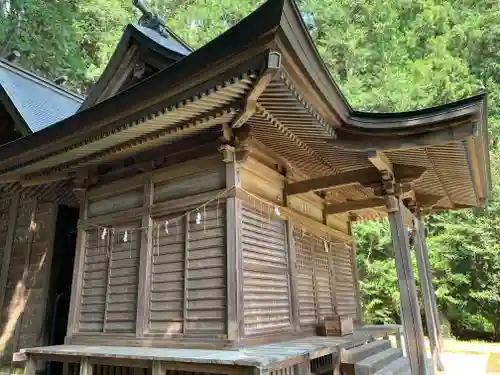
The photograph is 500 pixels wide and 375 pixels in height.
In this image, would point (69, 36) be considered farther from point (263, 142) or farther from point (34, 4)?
point (263, 142)

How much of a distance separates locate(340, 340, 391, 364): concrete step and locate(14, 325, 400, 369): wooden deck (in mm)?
100

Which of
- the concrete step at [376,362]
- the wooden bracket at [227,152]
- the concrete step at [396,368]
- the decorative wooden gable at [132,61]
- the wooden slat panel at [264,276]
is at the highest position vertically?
the decorative wooden gable at [132,61]

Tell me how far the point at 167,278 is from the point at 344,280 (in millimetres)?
4329

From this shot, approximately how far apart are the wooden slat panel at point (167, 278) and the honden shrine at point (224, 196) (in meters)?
0.02

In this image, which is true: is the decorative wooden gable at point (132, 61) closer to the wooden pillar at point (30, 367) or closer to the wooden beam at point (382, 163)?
the wooden beam at point (382, 163)

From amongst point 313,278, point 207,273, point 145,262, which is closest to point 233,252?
point 207,273

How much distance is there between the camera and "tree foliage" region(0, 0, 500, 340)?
14445 mm

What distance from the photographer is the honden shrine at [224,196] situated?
4.00 m

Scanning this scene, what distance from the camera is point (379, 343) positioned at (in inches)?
234

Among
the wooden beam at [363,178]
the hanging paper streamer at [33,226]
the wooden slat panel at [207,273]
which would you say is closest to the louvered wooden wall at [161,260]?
the wooden slat panel at [207,273]

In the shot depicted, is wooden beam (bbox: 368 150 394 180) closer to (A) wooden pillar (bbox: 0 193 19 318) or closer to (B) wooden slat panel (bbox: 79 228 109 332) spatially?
(B) wooden slat panel (bbox: 79 228 109 332)

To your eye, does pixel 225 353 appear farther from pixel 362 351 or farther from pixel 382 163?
pixel 382 163

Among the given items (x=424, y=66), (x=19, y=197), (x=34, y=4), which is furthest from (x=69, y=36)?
(x=424, y=66)


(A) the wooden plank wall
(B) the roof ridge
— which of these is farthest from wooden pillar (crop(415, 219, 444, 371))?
(B) the roof ridge
